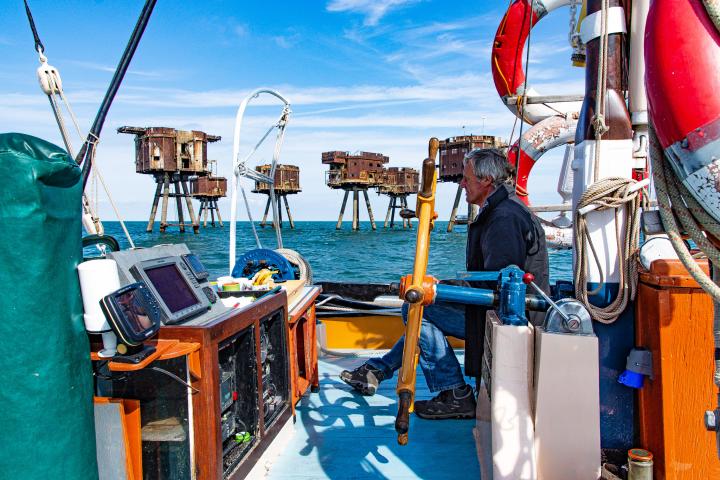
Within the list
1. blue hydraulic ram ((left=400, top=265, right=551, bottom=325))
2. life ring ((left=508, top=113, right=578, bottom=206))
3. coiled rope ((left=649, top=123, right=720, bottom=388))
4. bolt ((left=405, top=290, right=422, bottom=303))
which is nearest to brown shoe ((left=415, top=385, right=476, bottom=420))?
blue hydraulic ram ((left=400, top=265, right=551, bottom=325))

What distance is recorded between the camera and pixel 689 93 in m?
1.28

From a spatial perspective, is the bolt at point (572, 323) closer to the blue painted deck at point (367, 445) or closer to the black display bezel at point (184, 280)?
the blue painted deck at point (367, 445)

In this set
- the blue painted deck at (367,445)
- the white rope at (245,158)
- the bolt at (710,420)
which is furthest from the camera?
the white rope at (245,158)

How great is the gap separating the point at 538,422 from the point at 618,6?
5.29 ft

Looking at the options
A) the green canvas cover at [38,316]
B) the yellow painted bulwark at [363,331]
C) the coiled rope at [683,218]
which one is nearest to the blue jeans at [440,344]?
the coiled rope at [683,218]

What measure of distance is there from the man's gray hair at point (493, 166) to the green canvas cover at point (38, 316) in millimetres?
1913

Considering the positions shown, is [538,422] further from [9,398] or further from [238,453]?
[9,398]

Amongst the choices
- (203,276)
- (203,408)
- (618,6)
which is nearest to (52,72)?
(203,276)

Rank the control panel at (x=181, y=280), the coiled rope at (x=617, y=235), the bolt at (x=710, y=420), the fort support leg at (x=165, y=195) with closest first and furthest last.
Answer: the bolt at (x=710, y=420)
the control panel at (x=181, y=280)
the coiled rope at (x=617, y=235)
the fort support leg at (x=165, y=195)

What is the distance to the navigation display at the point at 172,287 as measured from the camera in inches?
72.5

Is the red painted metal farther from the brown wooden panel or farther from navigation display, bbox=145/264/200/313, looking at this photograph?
navigation display, bbox=145/264/200/313

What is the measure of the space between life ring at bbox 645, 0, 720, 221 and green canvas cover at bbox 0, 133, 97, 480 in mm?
1495

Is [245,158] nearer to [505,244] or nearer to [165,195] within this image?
[505,244]

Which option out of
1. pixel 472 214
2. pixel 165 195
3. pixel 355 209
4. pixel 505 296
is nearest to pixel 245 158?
pixel 505 296
